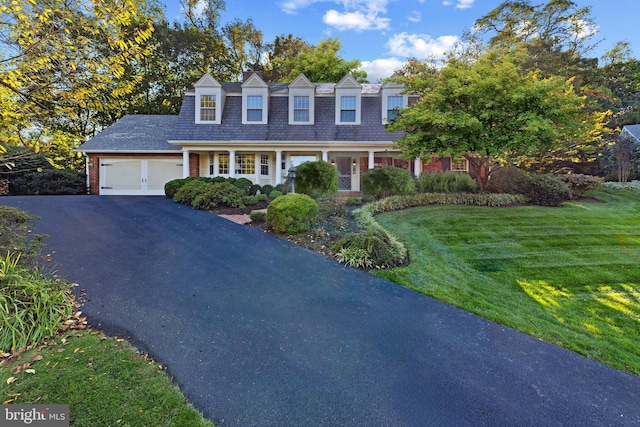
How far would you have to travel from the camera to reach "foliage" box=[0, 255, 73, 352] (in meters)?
3.08

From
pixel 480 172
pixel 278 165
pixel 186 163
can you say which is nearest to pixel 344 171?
pixel 278 165

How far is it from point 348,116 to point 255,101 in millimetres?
4639

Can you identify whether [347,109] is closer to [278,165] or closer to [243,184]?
[278,165]

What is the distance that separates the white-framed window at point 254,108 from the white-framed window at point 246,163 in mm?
1843

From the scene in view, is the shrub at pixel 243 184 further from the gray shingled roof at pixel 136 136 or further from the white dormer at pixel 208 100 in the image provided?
the gray shingled roof at pixel 136 136

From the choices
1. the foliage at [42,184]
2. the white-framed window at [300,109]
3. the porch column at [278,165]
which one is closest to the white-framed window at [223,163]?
the porch column at [278,165]

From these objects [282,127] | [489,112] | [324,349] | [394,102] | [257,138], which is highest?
[394,102]

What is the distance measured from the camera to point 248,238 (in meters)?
7.00

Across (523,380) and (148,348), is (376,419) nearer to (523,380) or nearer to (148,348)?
(523,380)

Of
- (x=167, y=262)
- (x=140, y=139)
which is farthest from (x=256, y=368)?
(x=140, y=139)

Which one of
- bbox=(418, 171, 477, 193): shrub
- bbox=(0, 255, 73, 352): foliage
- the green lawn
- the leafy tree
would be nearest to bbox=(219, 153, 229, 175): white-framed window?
the leafy tree

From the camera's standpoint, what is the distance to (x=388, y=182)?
35.0 feet

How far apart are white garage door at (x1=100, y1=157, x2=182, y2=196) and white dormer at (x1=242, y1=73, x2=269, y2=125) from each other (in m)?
4.28

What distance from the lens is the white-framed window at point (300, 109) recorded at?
1498 cm
